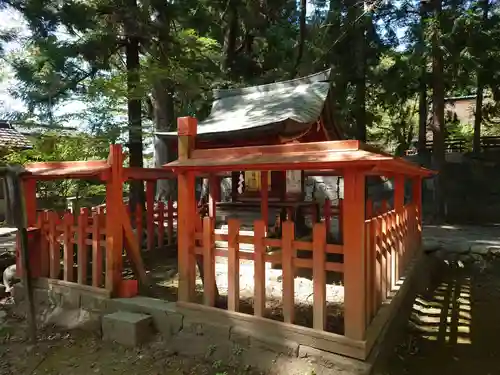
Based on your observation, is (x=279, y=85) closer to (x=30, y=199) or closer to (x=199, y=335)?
(x=30, y=199)

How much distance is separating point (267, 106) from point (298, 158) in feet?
15.1

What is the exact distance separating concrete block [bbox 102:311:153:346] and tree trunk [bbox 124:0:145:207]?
15.0 feet

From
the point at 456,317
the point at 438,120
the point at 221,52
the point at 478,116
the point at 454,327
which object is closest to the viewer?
the point at 454,327

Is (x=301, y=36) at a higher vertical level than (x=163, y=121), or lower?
higher

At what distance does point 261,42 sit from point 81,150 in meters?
8.68

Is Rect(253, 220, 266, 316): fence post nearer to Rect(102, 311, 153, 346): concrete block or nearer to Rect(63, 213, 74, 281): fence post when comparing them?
Rect(102, 311, 153, 346): concrete block

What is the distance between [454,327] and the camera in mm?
5883

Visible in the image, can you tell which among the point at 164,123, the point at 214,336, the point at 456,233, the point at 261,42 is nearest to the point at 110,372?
the point at 214,336

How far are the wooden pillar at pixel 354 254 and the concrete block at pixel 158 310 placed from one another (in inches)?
78.8

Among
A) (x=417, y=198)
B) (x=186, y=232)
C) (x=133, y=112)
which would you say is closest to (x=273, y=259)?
(x=186, y=232)

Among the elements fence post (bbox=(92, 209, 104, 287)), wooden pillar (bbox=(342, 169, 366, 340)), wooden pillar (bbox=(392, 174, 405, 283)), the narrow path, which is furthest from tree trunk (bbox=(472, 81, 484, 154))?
fence post (bbox=(92, 209, 104, 287))

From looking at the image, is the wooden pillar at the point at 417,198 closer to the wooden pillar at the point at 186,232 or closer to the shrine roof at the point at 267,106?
the shrine roof at the point at 267,106

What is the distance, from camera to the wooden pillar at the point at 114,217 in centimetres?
501

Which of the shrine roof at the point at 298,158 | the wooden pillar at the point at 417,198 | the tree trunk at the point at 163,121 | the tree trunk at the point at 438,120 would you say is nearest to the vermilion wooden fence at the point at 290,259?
the shrine roof at the point at 298,158
